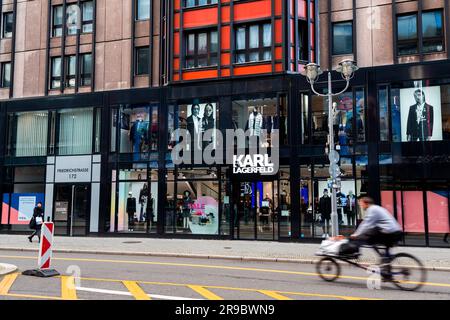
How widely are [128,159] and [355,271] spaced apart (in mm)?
14640

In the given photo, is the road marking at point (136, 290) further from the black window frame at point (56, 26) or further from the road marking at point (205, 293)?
the black window frame at point (56, 26)

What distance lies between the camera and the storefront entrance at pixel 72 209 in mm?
23812

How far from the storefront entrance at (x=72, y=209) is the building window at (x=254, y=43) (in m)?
10.5

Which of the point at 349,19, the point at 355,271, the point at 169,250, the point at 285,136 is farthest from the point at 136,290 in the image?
the point at 349,19

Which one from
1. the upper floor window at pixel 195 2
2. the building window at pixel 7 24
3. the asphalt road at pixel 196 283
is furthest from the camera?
the building window at pixel 7 24

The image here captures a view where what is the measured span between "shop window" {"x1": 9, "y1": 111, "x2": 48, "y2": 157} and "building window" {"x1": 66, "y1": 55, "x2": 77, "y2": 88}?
213cm

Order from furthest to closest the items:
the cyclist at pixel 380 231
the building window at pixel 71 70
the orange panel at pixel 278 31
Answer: the building window at pixel 71 70 → the orange panel at pixel 278 31 → the cyclist at pixel 380 231

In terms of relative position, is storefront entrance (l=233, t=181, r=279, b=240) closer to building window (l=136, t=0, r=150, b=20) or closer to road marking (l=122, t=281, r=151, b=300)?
building window (l=136, t=0, r=150, b=20)

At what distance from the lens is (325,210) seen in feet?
65.6

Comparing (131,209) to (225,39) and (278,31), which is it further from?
(278,31)

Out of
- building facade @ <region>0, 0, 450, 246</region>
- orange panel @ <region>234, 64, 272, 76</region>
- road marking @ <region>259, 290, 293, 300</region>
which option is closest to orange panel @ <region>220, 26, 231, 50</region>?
building facade @ <region>0, 0, 450, 246</region>

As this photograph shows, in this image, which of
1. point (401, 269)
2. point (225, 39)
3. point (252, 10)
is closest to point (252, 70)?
point (225, 39)

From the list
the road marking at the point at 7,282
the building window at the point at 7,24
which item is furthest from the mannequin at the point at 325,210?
the building window at the point at 7,24

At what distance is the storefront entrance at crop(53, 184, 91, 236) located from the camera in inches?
938
